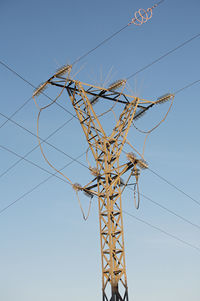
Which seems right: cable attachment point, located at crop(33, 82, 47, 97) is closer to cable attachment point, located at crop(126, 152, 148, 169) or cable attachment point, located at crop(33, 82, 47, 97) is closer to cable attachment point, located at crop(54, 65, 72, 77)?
cable attachment point, located at crop(54, 65, 72, 77)

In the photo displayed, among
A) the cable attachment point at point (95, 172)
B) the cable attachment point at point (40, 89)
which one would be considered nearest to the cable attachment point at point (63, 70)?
the cable attachment point at point (40, 89)

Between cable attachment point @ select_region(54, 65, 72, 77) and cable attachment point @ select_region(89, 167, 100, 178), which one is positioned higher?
cable attachment point @ select_region(54, 65, 72, 77)

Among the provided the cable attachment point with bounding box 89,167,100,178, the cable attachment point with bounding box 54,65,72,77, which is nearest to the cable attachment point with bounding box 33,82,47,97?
the cable attachment point with bounding box 54,65,72,77

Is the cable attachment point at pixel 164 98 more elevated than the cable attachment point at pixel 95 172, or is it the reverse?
the cable attachment point at pixel 164 98

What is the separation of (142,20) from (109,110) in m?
6.18

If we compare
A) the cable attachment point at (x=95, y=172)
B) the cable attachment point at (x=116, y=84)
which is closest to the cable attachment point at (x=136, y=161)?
the cable attachment point at (x=95, y=172)

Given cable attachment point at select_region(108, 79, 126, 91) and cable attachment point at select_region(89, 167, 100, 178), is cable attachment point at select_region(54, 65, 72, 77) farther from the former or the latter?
cable attachment point at select_region(89, 167, 100, 178)

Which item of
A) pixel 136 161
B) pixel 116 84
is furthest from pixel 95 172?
pixel 116 84

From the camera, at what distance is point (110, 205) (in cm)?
1931

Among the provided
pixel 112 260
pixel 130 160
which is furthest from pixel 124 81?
pixel 112 260

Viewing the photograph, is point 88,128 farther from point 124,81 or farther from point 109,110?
point 124,81

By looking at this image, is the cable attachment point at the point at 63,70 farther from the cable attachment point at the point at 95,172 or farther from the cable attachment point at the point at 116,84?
the cable attachment point at the point at 95,172

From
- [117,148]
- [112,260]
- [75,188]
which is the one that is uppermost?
[117,148]

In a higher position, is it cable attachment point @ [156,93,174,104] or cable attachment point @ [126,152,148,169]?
cable attachment point @ [156,93,174,104]
